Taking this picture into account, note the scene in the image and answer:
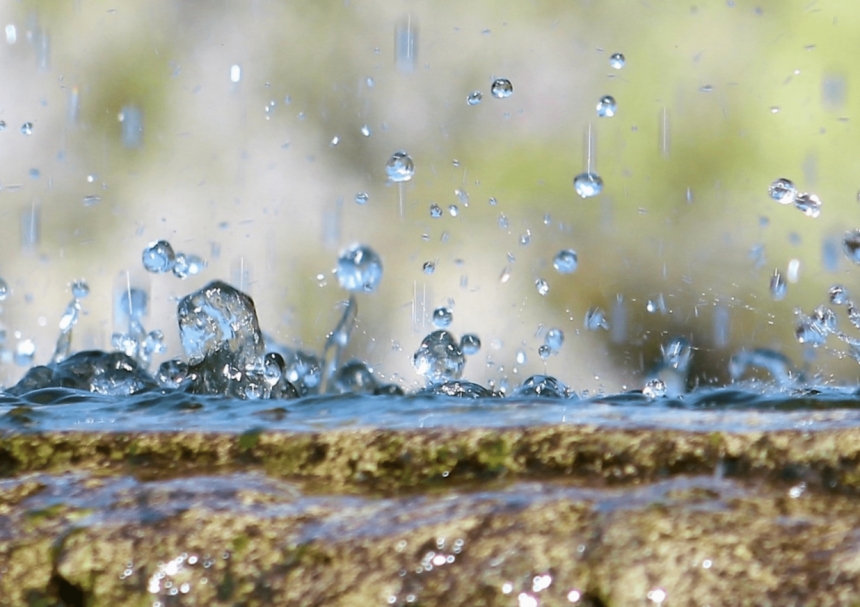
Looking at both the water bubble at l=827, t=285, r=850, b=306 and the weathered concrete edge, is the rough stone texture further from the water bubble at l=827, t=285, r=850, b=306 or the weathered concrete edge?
the water bubble at l=827, t=285, r=850, b=306

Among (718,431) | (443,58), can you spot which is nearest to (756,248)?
(443,58)

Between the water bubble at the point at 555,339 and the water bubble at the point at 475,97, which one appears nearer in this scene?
the water bubble at the point at 555,339

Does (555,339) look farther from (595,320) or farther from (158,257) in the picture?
(158,257)

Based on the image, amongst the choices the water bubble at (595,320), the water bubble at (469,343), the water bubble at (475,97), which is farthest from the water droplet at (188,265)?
the water bubble at (595,320)

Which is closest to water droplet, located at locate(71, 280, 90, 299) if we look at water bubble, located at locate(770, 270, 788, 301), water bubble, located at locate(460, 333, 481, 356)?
water bubble, located at locate(460, 333, 481, 356)

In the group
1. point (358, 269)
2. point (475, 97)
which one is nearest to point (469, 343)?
point (358, 269)

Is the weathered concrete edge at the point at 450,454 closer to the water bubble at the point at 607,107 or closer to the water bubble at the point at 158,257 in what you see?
the water bubble at the point at 158,257
